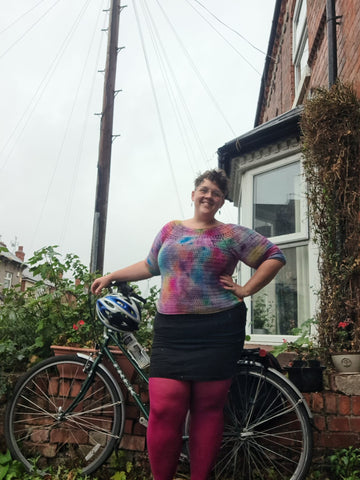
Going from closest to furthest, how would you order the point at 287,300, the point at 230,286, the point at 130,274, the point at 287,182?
the point at 230,286 < the point at 130,274 < the point at 287,300 < the point at 287,182

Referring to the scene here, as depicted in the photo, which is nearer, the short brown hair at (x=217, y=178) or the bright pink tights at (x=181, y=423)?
the bright pink tights at (x=181, y=423)

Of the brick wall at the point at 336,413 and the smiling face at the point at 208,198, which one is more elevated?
the smiling face at the point at 208,198

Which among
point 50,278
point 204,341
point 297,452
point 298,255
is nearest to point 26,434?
point 50,278

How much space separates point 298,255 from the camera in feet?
14.9

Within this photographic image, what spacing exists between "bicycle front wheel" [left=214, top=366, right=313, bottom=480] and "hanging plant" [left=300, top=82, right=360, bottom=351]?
92cm

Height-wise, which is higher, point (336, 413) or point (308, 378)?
point (308, 378)

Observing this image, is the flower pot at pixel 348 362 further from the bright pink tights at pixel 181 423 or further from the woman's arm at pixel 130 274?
the woman's arm at pixel 130 274

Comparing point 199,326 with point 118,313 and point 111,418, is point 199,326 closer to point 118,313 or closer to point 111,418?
point 118,313

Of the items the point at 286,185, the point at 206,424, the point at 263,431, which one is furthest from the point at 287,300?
the point at 206,424

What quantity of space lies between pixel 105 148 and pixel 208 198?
18.8 feet

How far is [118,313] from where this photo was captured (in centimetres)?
261

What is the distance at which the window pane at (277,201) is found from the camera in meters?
4.70

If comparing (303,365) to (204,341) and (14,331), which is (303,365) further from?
(14,331)

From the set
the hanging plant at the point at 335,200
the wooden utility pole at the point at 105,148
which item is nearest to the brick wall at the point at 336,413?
→ the hanging plant at the point at 335,200
